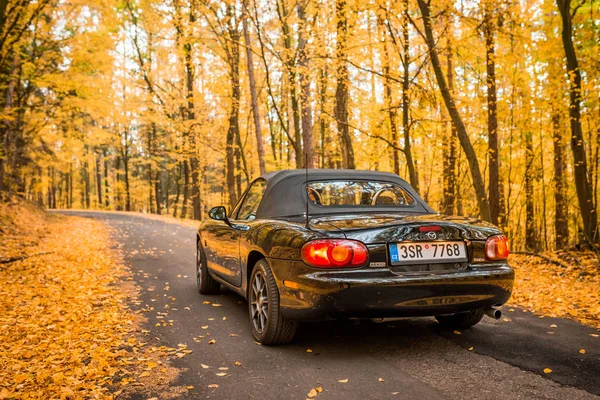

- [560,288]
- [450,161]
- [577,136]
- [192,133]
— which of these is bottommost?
[560,288]

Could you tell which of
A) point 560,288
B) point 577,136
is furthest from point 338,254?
point 577,136

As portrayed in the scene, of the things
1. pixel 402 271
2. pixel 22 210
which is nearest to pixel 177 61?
pixel 22 210

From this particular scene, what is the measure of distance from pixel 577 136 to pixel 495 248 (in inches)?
281

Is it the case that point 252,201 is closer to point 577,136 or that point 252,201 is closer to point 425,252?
point 425,252

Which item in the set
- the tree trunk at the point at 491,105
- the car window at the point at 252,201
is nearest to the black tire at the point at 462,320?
the car window at the point at 252,201

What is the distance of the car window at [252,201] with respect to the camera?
4863 mm

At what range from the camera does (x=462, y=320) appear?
168 inches

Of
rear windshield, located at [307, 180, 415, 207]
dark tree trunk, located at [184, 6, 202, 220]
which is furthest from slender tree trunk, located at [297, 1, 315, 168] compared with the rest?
rear windshield, located at [307, 180, 415, 207]

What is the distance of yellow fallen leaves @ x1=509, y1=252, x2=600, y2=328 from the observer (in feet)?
16.9

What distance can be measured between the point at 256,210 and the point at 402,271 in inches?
74.6

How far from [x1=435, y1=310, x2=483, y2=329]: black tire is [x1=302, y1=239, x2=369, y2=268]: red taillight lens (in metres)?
1.52

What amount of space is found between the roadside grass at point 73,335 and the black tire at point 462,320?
251 centimetres

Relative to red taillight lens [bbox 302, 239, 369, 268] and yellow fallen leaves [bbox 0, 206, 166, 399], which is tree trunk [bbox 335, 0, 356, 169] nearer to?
yellow fallen leaves [bbox 0, 206, 166, 399]

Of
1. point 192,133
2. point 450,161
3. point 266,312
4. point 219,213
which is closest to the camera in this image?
point 266,312
